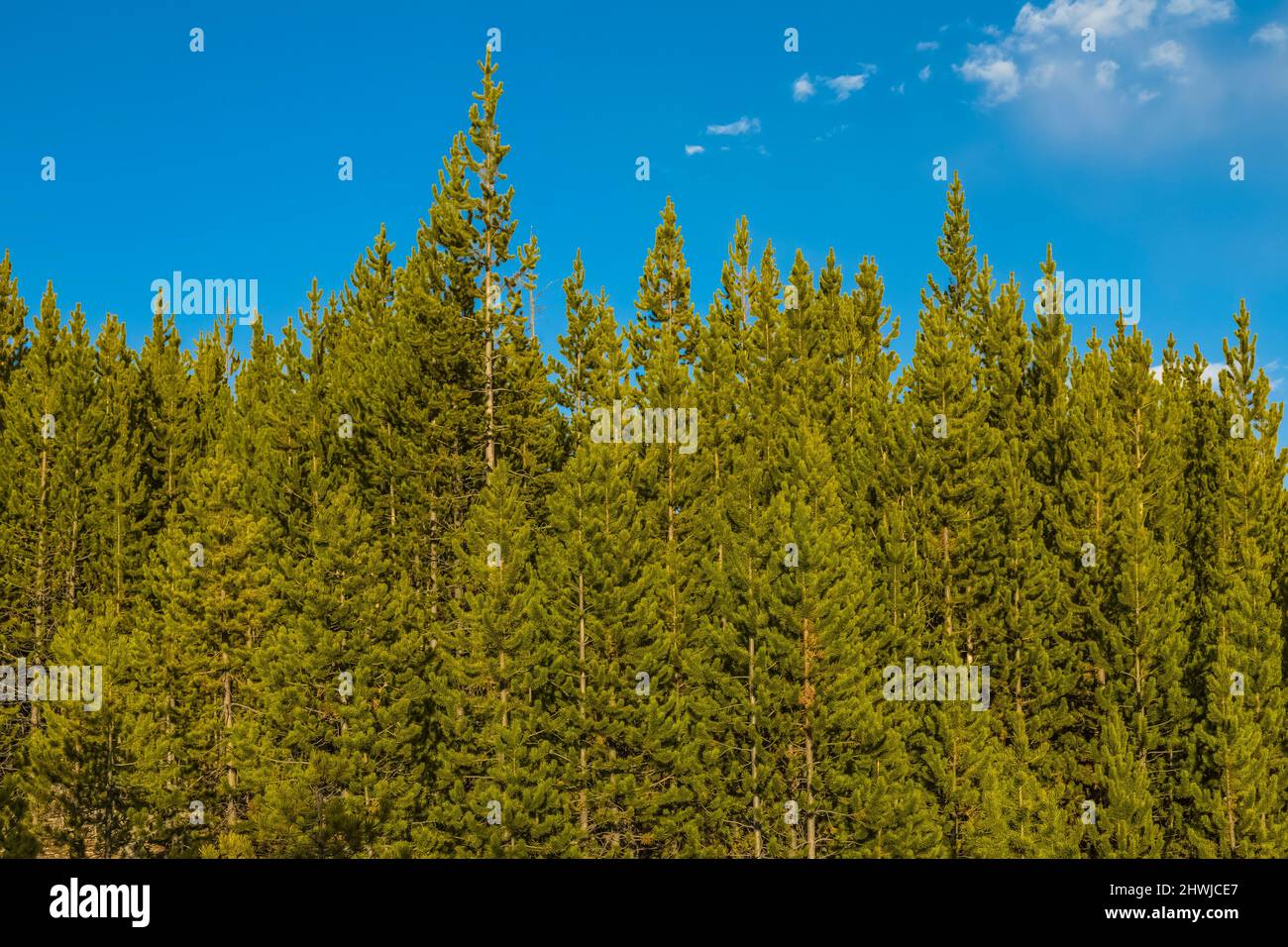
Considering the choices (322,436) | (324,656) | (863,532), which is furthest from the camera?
(322,436)

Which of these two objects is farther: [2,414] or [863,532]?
[2,414]

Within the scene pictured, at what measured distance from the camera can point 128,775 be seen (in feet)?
88.1

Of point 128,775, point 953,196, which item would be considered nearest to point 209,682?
point 128,775

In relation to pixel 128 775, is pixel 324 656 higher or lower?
higher

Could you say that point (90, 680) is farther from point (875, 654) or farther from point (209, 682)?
point (875, 654)

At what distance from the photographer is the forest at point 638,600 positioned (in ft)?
87.6

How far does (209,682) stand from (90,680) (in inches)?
136

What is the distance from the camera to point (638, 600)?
94.2 ft

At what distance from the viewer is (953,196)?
144 feet

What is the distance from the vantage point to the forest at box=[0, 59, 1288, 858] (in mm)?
26703

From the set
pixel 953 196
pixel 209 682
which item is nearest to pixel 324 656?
pixel 209 682
